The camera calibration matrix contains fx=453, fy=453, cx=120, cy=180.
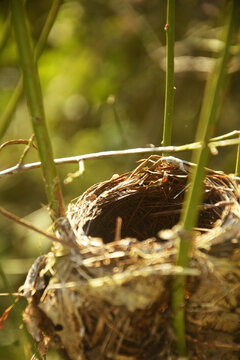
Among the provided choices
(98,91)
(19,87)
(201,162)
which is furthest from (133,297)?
(98,91)

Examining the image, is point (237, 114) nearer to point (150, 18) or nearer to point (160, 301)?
point (150, 18)

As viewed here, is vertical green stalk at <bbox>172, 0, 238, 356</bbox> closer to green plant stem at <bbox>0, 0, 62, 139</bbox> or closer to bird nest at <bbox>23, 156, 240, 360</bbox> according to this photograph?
bird nest at <bbox>23, 156, 240, 360</bbox>

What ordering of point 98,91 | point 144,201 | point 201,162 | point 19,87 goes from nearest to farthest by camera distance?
point 201,162, point 19,87, point 144,201, point 98,91

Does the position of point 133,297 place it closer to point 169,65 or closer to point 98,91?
point 169,65

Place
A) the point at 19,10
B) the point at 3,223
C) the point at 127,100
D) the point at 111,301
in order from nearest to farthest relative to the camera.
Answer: the point at 19,10 < the point at 111,301 < the point at 127,100 < the point at 3,223

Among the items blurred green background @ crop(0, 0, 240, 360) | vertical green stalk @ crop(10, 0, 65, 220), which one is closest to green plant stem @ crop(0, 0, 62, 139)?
vertical green stalk @ crop(10, 0, 65, 220)

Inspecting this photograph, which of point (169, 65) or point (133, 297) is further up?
point (169, 65)

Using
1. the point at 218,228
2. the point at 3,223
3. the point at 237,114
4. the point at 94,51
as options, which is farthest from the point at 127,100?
the point at 218,228
